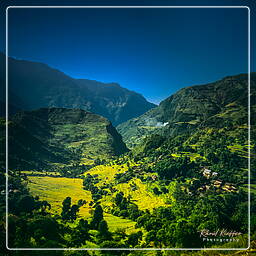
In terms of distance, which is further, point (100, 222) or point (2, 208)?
point (100, 222)

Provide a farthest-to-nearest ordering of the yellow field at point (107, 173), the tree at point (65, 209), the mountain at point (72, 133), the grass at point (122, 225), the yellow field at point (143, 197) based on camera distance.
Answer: the mountain at point (72, 133)
the yellow field at point (107, 173)
the yellow field at point (143, 197)
the tree at point (65, 209)
the grass at point (122, 225)

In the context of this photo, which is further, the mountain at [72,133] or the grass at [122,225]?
the mountain at [72,133]

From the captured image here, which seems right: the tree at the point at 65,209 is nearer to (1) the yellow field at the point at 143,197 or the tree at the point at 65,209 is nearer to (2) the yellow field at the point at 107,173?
(1) the yellow field at the point at 143,197

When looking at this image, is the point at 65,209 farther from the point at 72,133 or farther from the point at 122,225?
the point at 72,133

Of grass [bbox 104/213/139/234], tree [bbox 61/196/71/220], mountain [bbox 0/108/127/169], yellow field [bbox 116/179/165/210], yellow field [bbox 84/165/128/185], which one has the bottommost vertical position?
yellow field [bbox 84/165/128/185]

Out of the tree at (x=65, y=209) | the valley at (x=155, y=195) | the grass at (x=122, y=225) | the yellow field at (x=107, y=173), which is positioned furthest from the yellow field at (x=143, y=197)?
the yellow field at (x=107, y=173)

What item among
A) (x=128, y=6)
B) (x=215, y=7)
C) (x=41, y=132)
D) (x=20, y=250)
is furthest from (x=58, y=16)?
(x=41, y=132)

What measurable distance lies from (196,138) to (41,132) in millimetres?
54645

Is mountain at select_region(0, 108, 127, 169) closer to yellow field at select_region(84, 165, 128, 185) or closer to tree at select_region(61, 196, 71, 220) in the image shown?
yellow field at select_region(84, 165, 128, 185)

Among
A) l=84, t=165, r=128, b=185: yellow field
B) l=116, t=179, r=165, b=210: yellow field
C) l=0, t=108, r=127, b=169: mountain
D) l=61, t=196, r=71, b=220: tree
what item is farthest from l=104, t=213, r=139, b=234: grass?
l=0, t=108, r=127, b=169: mountain

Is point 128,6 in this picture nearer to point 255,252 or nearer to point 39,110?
point 255,252

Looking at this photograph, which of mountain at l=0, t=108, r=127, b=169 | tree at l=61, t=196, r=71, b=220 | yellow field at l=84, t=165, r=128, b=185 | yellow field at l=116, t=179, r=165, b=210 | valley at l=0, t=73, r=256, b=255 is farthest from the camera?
mountain at l=0, t=108, r=127, b=169

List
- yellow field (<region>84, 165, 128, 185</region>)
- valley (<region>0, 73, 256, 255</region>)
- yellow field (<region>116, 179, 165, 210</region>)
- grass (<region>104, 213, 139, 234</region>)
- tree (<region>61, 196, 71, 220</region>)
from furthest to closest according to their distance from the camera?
yellow field (<region>84, 165, 128, 185</region>), yellow field (<region>116, 179, 165, 210</region>), tree (<region>61, 196, 71, 220</region>), grass (<region>104, 213, 139, 234</region>), valley (<region>0, 73, 256, 255</region>)

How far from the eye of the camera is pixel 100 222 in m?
9.03
